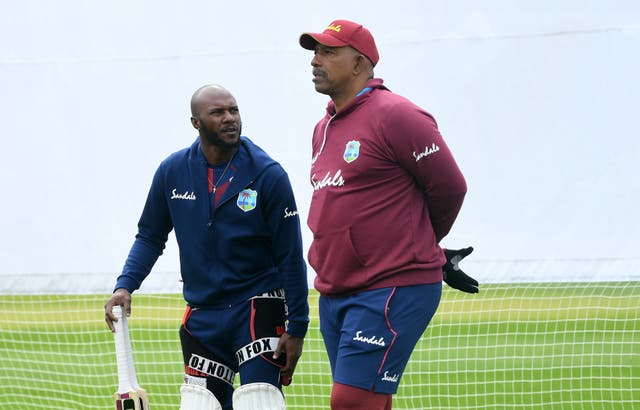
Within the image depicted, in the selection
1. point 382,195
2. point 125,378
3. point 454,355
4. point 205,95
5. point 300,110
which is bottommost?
point 454,355

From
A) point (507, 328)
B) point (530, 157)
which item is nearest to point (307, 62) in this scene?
point (530, 157)

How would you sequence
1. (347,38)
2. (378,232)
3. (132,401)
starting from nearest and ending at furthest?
(378,232) < (347,38) < (132,401)

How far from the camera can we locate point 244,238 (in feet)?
13.9

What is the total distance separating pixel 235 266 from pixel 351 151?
0.68m

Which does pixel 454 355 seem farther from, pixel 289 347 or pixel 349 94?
pixel 349 94

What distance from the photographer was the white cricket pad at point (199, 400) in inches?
167

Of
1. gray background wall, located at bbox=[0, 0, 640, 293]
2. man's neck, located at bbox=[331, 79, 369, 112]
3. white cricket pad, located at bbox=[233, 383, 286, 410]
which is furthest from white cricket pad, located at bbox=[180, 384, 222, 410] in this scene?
gray background wall, located at bbox=[0, 0, 640, 293]

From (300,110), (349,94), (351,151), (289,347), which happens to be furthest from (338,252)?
(300,110)

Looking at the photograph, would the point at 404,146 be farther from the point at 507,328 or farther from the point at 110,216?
the point at 110,216

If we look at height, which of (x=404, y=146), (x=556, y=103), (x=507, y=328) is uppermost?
(x=404, y=146)

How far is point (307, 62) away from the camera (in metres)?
9.09

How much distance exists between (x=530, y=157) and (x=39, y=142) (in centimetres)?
424

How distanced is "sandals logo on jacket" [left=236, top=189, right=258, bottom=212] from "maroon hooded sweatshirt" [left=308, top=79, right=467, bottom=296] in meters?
0.31

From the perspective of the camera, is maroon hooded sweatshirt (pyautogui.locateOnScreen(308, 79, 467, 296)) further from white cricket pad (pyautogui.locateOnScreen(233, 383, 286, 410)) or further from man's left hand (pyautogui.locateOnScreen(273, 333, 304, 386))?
white cricket pad (pyautogui.locateOnScreen(233, 383, 286, 410))
